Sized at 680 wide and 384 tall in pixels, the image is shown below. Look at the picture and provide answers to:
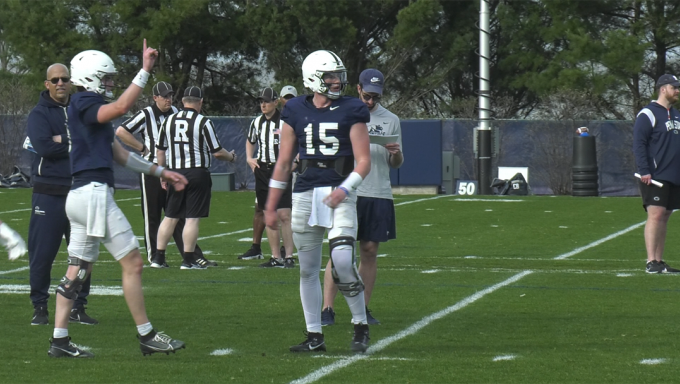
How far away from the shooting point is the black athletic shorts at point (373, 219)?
773cm

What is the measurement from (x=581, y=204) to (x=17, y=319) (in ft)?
51.0

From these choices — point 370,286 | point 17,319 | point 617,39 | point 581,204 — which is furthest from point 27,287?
point 617,39

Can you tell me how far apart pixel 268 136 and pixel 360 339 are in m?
5.79

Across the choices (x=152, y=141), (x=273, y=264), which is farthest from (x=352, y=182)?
(x=152, y=141)

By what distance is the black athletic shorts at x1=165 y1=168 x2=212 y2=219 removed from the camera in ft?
37.0

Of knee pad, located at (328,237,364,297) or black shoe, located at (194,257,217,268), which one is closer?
knee pad, located at (328,237,364,297)

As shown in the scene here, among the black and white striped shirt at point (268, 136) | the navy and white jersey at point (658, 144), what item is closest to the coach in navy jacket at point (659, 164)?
the navy and white jersey at point (658, 144)

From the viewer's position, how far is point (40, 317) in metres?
7.81

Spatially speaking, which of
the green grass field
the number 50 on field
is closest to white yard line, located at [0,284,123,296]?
the green grass field

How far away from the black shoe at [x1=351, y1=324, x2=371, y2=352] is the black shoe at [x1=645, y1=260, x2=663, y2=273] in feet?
16.1

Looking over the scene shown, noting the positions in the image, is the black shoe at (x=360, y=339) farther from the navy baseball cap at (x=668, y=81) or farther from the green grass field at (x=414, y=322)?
the navy baseball cap at (x=668, y=81)

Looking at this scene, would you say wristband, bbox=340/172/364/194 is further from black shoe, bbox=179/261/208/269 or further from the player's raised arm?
black shoe, bbox=179/261/208/269

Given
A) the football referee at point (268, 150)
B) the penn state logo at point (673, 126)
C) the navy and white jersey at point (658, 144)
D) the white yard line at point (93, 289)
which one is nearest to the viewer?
the white yard line at point (93, 289)

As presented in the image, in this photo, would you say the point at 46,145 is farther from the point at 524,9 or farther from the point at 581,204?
the point at 524,9
